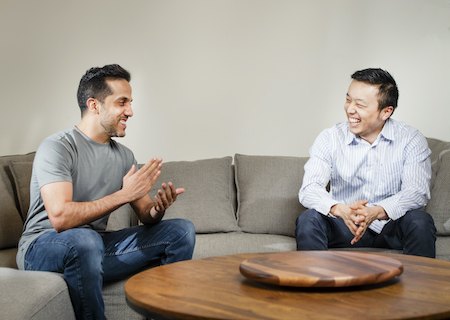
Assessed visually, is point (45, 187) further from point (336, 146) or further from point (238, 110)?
point (238, 110)

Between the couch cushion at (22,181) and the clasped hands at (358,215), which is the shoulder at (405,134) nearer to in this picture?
the clasped hands at (358,215)

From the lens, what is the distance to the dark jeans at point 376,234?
1.88 metres

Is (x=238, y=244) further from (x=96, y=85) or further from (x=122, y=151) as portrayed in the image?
(x=96, y=85)

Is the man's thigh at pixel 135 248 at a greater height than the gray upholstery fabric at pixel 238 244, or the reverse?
the man's thigh at pixel 135 248

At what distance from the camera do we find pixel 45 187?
163cm

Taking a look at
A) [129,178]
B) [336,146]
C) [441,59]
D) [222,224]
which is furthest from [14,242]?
[441,59]

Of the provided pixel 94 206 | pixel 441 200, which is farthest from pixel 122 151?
pixel 441 200

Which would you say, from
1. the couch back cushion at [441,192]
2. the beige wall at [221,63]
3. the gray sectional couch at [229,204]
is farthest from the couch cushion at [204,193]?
the couch back cushion at [441,192]

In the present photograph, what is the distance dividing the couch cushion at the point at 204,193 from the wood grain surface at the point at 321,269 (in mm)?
1246

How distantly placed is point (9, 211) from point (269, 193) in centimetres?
142

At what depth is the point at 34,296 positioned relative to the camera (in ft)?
4.52

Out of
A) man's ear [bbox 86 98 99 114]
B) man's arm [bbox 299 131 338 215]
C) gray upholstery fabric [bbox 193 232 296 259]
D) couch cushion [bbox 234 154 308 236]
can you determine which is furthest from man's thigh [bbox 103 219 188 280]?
Answer: couch cushion [bbox 234 154 308 236]

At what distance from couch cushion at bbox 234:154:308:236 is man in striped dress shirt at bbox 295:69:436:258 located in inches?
12.9

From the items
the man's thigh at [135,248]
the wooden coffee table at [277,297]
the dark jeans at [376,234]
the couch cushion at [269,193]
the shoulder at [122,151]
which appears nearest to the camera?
the wooden coffee table at [277,297]
